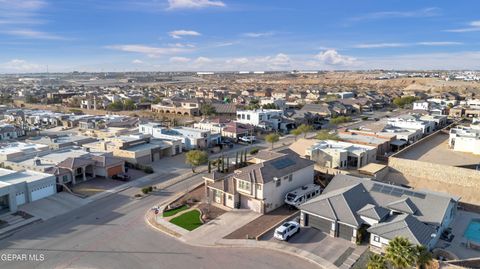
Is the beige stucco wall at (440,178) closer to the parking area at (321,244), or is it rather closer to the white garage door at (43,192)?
the parking area at (321,244)

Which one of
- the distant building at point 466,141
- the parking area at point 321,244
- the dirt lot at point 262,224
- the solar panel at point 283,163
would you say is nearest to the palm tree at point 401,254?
the parking area at point 321,244

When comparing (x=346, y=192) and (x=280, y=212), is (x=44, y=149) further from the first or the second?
(x=346, y=192)

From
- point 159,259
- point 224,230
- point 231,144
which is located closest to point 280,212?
point 224,230

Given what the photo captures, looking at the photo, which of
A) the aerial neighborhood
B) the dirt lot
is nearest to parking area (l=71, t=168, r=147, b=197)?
the aerial neighborhood

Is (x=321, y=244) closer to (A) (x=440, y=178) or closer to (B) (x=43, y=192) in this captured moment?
(A) (x=440, y=178)

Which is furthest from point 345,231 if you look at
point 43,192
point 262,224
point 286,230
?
point 43,192

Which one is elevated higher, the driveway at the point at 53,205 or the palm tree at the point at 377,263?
the palm tree at the point at 377,263
